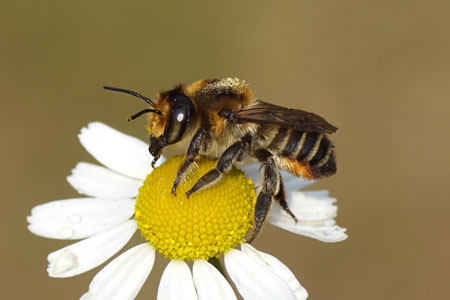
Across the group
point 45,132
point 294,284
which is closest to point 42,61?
point 45,132

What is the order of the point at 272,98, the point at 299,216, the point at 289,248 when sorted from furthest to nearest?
the point at 272,98, the point at 289,248, the point at 299,216

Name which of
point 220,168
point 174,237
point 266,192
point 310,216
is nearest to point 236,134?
point 220,168

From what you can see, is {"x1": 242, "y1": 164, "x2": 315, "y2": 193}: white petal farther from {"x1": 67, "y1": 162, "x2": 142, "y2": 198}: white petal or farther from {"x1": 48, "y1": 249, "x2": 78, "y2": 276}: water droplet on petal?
{"x1": 48, "y1": 249, "x2": 78, "y2": 276}: water droplet on petal

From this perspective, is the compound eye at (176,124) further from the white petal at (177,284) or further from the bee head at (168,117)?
the white petal at (177,284)

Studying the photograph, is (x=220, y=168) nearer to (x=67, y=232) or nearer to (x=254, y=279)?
(x=254, y=279)

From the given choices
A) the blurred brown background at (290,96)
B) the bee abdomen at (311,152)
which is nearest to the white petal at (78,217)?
the bee abdomen at (311,152)

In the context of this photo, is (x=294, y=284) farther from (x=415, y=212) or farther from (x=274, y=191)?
(x=415, y=212)
